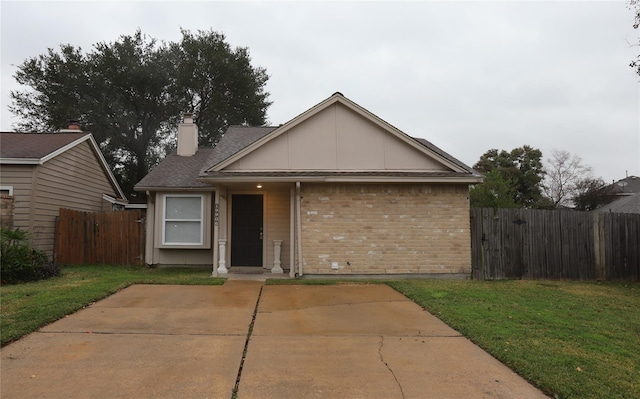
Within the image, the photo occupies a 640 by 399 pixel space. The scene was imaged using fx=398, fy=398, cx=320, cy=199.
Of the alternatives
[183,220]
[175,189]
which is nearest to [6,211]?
[175,189]

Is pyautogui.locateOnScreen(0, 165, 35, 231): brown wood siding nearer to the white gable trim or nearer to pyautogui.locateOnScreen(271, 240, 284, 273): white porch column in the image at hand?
the white gable trim

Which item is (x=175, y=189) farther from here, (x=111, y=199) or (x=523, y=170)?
(x=523, y=170)

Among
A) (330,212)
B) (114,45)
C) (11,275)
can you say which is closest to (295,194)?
(330,212)

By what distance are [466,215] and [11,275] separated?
1102 centimetres

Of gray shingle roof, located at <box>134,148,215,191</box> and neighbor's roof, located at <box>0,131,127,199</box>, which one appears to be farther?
gray shingle roof, located at <box>134,148,215,191</box>

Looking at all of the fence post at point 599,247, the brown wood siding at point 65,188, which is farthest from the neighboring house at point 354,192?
the brown wood siding at point 65,188

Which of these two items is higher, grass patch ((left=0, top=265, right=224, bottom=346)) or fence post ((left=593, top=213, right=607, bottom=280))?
fence post ((left=593, top=213, right=607, bottom=280))

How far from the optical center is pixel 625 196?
34500 millimetres

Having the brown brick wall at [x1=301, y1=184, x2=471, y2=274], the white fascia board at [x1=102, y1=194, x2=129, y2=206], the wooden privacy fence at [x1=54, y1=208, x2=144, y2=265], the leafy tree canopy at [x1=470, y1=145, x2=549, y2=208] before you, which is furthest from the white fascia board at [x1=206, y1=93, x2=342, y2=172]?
the leafy tree canopy at [x1=470, y1=145, x2=549, y2=208]

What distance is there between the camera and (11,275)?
8977 millimetres

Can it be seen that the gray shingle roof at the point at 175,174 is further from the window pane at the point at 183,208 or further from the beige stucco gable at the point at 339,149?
the beige stucco gable at the point at 339,149

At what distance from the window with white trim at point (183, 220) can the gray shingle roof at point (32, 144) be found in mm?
3957

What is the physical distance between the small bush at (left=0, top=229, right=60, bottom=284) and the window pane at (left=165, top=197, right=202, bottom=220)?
11.5 feet

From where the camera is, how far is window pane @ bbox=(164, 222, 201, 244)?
40.6 ft
